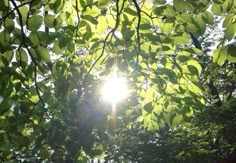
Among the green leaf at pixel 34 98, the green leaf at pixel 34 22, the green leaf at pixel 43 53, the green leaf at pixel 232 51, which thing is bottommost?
the green leaf at pixel 232 51

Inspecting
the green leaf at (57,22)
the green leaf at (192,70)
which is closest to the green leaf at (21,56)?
the green leaf at (57,22)

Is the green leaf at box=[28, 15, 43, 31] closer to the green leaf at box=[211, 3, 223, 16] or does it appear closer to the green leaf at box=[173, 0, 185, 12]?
the green leaf at box=[173, 0, 185, 12]

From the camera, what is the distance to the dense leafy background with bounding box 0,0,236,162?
3252mm

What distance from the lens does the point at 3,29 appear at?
3332mm

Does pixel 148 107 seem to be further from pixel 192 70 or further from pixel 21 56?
pixel 21 56

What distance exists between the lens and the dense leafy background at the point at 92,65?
10.7 ft

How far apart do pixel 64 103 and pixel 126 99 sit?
0.61 metres

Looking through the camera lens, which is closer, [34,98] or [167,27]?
[167,27]

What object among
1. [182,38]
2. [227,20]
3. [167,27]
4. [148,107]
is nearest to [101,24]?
[167,27]

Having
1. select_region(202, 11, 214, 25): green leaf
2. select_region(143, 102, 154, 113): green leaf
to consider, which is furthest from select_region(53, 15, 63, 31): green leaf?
select_region(202, 11, 214, 25): green leaf

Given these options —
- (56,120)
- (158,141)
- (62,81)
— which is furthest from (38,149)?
(158,141)

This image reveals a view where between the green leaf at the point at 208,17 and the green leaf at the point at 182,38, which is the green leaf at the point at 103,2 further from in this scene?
the green leaf at the point at 208,17

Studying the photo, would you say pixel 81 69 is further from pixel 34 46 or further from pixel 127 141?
pixel 127 141

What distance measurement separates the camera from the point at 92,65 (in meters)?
3.70
